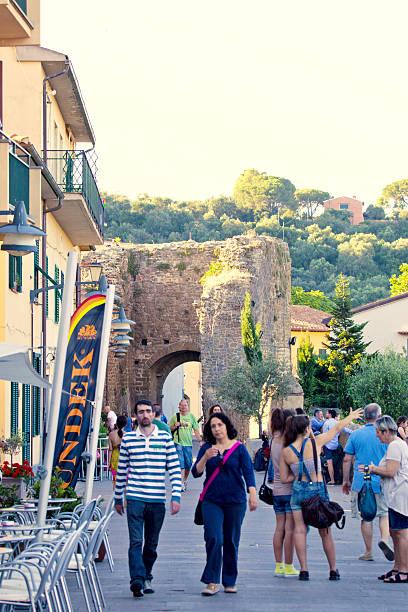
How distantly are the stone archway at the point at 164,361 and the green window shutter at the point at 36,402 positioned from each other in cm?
2327

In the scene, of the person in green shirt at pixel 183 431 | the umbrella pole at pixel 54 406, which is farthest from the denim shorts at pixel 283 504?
the person in green shirt at pixel 183 431

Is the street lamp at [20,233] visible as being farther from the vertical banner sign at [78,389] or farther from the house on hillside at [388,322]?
the house on hillside at [388,322]

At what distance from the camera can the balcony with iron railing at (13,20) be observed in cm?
1442

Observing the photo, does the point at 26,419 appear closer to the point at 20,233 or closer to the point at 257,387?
the point at 20,233

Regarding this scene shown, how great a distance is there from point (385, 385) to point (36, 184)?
34.6 meters

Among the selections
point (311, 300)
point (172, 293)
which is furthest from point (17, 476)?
point (311, 300)

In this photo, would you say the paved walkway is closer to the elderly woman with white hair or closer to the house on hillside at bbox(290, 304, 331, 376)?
the elderly woman with white hair

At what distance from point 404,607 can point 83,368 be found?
15.3ft

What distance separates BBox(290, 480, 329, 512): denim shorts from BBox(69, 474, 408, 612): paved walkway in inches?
28.9

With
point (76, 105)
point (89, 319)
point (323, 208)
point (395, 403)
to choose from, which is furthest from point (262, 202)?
point (89, 319)

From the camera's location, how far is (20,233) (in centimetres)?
1004

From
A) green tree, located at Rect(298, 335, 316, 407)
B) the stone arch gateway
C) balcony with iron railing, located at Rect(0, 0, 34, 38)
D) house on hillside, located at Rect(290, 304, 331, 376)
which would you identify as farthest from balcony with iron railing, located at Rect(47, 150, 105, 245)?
house on hillside, located at Rect(290, 304, 331, 376)

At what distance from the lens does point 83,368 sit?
11922 mm

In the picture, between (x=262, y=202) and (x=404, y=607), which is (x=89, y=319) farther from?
(x=262, y=202)
